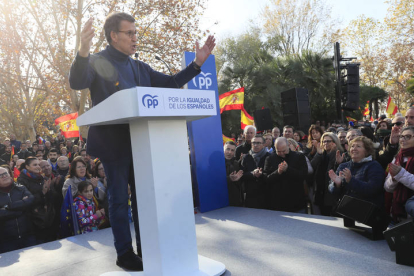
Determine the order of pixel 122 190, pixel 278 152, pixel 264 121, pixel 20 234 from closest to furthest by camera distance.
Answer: pixel 122 190, pixel 20 234, pixel 278 152, pixel 264 121

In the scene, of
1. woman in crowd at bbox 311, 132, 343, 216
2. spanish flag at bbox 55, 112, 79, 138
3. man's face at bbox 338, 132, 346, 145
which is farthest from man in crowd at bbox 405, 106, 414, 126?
spanish flag at bbox 55, 112, 79, 138

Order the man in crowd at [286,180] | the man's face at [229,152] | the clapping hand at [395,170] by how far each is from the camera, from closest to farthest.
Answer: the clapping hand at [395,170] → the man in crowd at [286,180] → the man's face at [229,152]

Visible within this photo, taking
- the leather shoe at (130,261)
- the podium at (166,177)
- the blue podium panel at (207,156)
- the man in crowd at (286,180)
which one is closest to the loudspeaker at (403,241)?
the podium at (166,177)

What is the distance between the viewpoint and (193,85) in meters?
4.15

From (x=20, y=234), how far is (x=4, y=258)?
3.25 feet

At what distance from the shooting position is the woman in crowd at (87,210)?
4203mm

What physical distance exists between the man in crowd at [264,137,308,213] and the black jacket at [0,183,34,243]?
3.08 meters

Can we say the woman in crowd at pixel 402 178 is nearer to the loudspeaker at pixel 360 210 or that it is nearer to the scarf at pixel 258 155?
the loudspeaker at pixel 360 210

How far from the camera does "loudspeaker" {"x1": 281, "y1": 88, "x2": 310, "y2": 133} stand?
9.00m

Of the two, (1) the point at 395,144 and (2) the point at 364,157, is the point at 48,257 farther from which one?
(1) the point at 395,144

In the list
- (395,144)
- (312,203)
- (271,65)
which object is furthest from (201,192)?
(271,65)

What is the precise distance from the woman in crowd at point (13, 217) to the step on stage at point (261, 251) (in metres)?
0.84

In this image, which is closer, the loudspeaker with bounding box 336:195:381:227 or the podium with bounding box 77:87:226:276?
the podium with bounding box 77:87:226:276

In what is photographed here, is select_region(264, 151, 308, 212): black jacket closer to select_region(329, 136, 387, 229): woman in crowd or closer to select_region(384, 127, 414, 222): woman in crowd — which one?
select_region(329, 136, 387, 229): woman in crowd
